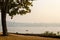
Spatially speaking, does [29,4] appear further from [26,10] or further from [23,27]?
[23,27]

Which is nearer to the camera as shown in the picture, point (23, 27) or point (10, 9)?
point (10, 9)

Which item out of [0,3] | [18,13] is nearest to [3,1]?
[0,3]

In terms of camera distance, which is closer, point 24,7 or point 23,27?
point 24,7

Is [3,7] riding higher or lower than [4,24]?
higher

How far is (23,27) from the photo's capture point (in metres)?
32.4

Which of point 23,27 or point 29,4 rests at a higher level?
point 29,4

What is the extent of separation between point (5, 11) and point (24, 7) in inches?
78.8

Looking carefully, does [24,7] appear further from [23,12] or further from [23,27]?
[23,27]

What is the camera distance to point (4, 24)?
2447cm

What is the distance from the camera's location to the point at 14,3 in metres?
23.8

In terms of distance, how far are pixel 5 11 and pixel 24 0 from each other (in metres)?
2.27

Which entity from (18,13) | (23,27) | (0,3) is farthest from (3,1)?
(23,27)

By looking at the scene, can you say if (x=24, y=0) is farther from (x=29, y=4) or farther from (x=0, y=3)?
(x=0, y=3)

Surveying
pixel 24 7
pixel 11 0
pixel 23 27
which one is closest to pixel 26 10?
pixel 24 7
